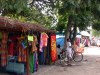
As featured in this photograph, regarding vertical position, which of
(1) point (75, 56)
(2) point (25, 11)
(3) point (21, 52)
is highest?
(2) point (25, 11)

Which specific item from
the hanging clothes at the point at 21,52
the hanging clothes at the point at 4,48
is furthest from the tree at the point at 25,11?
the hanging clothes at the point at 4,48

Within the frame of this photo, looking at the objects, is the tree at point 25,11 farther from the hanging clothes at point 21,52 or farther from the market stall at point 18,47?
the hanging clothes at point 21,52

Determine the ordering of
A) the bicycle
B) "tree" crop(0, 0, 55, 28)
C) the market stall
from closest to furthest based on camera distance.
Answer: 1. the market stall
2. "tree" crop(0, 0, 55, 28)
3. the bicycle

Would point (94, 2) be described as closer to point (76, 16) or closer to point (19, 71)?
point (76, 16)

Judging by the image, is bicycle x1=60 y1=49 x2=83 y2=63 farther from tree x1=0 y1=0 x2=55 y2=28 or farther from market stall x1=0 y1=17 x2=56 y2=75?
market stall x1=0 y1=17 x2=56 y2=75

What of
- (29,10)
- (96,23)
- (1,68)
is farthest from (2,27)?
(96,23)

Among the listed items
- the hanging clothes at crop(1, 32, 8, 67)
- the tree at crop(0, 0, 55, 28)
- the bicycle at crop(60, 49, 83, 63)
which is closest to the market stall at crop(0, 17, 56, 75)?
the hanging clothes at crop(1, 32, 8, 67)

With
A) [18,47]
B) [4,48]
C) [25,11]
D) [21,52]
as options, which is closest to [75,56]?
[25,11]

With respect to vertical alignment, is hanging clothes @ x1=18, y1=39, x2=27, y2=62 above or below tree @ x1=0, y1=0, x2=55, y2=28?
below

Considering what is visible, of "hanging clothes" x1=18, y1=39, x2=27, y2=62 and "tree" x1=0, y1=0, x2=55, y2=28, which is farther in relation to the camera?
"tree" x1=0, y1=0, x2=55, y2=28

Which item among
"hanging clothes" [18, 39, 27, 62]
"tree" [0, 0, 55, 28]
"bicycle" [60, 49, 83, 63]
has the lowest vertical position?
"bicycle" [60, 49, 83, 63]

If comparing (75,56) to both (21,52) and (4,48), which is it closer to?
(21,52)

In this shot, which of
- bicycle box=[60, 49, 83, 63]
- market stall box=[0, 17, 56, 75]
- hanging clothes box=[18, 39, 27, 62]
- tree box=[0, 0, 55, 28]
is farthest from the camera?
bicycle box=[60, 49, 83, 63]

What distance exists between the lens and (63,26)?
23859 millimetres
